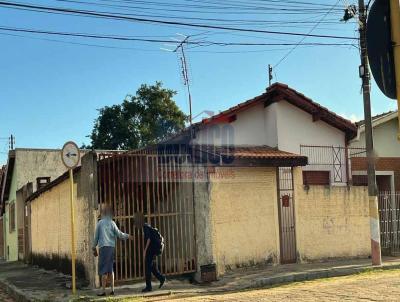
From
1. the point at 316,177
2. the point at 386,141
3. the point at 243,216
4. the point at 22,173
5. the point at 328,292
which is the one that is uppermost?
the point at 386,141

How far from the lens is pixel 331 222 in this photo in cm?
1494

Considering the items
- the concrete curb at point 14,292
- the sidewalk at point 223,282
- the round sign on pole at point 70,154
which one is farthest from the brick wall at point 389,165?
the concrete curb at point 14,292

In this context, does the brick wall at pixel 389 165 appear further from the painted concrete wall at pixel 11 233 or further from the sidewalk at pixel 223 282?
the painted concrete wall at pixel 11 233

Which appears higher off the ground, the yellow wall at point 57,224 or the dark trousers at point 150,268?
the yellow wall at point 57,224

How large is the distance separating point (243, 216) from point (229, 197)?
659 mm

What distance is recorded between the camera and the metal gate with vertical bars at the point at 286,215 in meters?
14.2

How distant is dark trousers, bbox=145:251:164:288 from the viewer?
1082cm

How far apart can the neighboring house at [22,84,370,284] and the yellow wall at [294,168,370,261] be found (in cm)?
3

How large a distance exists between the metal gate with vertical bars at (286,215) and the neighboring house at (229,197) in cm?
3

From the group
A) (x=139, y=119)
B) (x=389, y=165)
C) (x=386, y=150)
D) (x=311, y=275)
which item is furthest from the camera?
(x=139, y=119)

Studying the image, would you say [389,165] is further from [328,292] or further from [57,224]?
[57,224]

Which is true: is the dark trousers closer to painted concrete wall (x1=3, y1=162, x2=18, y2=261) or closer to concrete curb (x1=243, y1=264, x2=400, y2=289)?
concrete curb (x1=243, y1=264, x2=400, y2=289)

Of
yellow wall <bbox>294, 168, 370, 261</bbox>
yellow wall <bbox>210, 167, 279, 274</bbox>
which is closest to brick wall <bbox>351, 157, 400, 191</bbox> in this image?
yellow wall <bbox>294, 168, 370, 261</bbox>

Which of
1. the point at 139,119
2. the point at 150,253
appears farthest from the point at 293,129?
the point at 139,119
